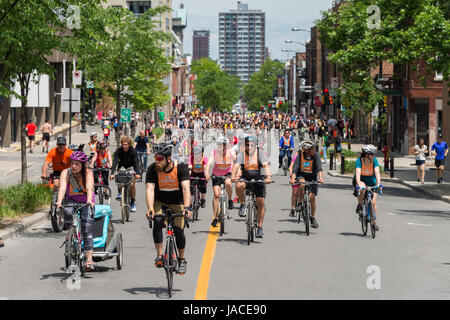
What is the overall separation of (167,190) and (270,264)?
263 centimetres

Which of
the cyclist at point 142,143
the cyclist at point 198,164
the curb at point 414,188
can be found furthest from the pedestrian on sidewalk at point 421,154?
the cyclist at point 198,164

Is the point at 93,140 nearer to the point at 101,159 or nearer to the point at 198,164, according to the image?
the point at 101,159

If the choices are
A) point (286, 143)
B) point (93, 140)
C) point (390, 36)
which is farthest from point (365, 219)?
point (286, 143)

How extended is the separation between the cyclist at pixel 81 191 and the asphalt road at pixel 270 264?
509 millimetres

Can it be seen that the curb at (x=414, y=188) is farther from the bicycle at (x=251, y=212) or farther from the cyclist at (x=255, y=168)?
the bicycle at (x=251, y=212)

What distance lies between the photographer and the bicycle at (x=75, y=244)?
34.8ft

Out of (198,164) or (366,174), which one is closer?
(366,174)

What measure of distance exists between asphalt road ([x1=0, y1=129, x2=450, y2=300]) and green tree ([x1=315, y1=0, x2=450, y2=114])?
879cm

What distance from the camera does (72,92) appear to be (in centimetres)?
2889

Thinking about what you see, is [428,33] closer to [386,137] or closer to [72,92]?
[72,92]

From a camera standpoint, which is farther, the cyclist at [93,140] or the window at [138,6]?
the window at [138,6]

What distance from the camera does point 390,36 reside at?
2994 centimetres

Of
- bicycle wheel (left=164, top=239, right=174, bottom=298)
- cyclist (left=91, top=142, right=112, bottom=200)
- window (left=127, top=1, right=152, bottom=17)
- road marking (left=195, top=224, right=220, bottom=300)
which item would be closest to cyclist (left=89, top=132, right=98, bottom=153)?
cyclist (left=91, top=142, right=112, bottom=200)
